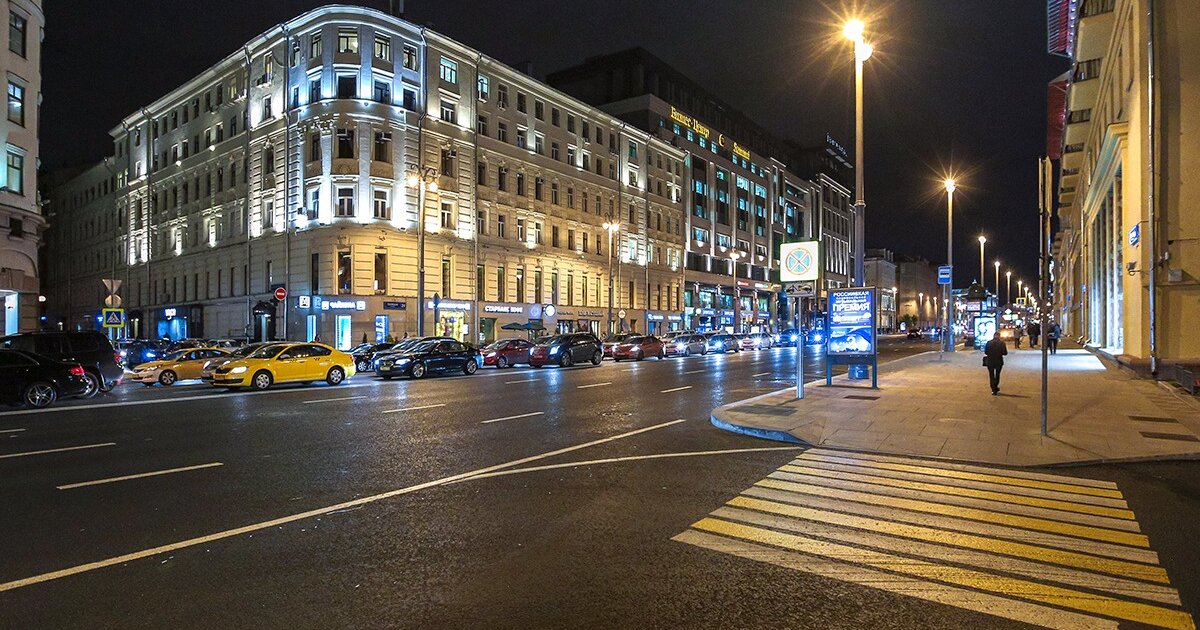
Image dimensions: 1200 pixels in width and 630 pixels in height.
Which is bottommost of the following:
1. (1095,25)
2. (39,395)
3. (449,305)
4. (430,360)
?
(39,395)

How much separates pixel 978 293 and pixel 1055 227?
4921 cm

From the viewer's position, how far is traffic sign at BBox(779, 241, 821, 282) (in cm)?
1588

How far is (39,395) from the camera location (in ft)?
52.9

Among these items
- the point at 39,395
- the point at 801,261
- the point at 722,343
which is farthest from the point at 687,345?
the point at 39,395

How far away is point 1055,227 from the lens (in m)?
78.2

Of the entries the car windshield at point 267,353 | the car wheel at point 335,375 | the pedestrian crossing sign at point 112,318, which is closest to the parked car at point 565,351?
the car wheel at point 335,375

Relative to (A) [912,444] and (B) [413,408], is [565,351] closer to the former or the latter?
(B) [413,408]

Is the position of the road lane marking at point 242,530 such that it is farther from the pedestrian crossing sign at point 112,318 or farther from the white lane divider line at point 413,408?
the pedestrian crossing sign at point 112,318

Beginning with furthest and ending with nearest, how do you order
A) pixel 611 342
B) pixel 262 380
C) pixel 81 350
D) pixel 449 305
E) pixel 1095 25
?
1. pixel 449 305
2. pixel 611 342
3. pixel 1095 25
4. pixel 262 380
5. pixel 81 350

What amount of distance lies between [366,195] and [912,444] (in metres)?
37.7

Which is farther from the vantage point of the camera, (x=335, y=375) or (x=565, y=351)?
(x=565, y=351)

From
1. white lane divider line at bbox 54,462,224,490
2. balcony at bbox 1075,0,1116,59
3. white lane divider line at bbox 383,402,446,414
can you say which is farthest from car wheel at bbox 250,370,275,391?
balcony at bbox 1075,0,1116,59

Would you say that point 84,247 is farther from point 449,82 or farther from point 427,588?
point 427,588

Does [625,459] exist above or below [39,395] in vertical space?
below
